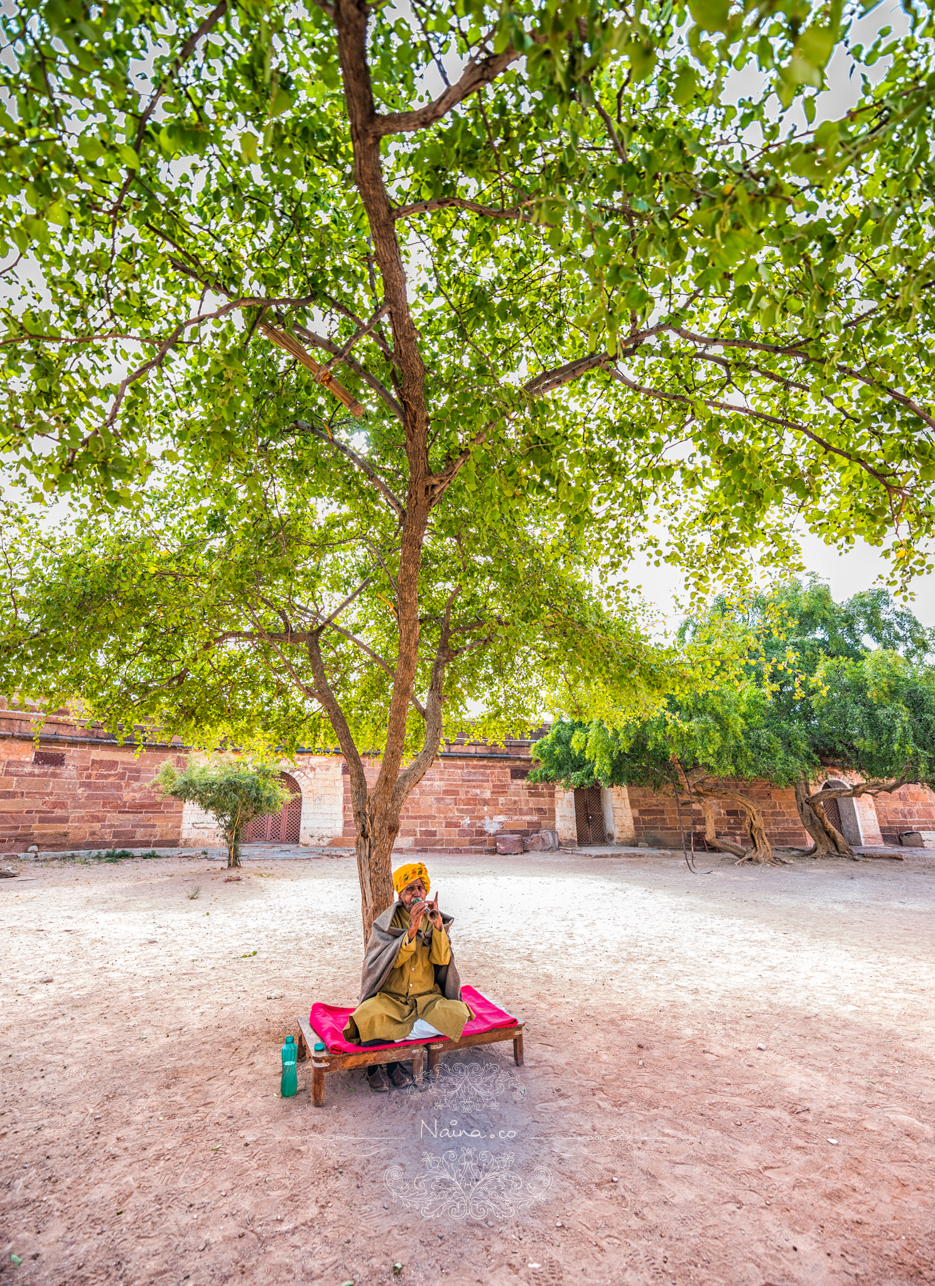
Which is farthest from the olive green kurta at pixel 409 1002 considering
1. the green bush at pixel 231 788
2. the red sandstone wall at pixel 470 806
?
the red sandstone wall at pixel 470 806

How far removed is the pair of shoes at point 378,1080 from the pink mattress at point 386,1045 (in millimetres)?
264

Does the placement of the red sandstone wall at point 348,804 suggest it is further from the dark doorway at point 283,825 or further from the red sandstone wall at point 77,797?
the dark doorway at point 283,825

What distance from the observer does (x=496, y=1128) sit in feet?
10.1

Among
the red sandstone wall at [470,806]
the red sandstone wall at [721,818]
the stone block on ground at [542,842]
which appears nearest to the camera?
the red sandstone wall at [470,806]

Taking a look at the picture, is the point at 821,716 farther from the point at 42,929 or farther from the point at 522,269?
the point at 42,929

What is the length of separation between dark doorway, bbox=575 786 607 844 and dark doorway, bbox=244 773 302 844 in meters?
9.02

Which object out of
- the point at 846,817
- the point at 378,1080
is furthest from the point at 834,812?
the point at 378,1080

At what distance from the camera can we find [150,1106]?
10.9 feet

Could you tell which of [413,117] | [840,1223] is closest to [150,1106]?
[840,1223]

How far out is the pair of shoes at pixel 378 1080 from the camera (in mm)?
3539

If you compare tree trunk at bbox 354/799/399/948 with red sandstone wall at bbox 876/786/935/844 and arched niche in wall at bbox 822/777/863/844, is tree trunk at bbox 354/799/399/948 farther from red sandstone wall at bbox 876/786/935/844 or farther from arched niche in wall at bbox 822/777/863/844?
red sandstone wall at bbox 876/786/935/844

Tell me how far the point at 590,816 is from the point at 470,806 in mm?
4789

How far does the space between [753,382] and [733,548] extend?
163 centimetres

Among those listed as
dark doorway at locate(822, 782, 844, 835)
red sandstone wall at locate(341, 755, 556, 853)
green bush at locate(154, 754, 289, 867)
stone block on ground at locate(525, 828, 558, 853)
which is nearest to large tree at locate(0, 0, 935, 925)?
green bush at locate(154, 754, 289, 867)
